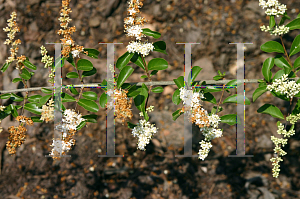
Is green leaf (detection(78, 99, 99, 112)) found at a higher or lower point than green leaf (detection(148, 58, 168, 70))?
lower

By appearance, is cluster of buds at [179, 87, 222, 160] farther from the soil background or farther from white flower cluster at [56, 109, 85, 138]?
the soil background

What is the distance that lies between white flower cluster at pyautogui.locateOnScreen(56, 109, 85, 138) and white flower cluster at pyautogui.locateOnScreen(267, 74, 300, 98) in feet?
4.23

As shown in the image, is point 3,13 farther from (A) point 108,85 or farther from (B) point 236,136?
(B) point 236,136

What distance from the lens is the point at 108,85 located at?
1.61 metres

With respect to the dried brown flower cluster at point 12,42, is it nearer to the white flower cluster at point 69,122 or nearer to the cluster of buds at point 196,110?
the white flower cluster at point 69,122

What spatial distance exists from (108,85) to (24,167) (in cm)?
256

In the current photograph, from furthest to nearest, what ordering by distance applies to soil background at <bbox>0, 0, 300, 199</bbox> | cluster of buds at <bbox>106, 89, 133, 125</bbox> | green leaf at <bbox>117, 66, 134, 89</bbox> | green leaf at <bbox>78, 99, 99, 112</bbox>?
1. soil background at <bbox>0, 0, 300, 199</bbox>
2. green leaf at <bbox>78, 99, 99, 112</bbox>
3. green leaf at <bbox>117, 66, 134, 89</bbox>
4. cluster of buds at <bbox>106, 89, 133, 125</bbox>

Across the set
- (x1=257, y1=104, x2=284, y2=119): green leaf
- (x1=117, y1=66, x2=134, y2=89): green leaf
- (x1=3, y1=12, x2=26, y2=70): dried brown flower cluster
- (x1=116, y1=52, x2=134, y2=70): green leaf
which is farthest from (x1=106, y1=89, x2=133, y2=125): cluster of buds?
(x1=257, y1=104, x2=284, y2=119): green leaf

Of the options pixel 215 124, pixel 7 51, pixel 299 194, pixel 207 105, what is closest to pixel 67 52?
pixel 215 124

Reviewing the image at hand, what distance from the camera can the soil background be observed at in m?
3.28

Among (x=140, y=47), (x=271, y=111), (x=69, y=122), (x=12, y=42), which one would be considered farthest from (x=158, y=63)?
(x=12, y=42)

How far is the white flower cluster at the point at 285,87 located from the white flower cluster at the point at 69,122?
4.23 feet

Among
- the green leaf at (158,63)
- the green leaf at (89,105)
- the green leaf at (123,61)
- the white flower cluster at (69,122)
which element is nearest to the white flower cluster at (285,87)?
the green leaf at (158,63)

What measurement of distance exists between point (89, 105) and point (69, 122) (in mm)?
176
